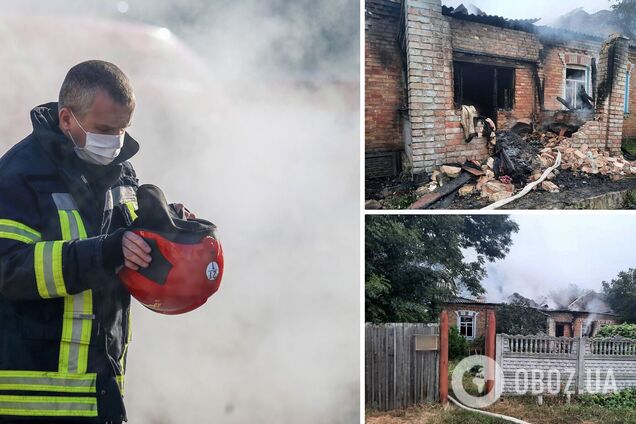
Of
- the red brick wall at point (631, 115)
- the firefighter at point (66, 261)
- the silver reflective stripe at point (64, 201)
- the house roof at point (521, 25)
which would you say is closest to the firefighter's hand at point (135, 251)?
the firefighter at point (66, 261)

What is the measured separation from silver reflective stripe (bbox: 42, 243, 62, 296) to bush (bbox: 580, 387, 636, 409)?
364cm

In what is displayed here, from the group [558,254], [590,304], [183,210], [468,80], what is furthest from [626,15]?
[183,210]

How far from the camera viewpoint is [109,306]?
3.24m

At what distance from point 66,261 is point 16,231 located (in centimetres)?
32

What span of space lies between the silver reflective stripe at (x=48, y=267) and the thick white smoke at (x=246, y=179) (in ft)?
1.85

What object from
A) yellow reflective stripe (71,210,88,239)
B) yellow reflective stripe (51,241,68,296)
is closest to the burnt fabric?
yellow reflective stripe (71,210,88,239)

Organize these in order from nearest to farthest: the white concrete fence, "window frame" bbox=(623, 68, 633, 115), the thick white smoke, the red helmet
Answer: the red helmet
the thick white smoke
the white concrete fence
"window frame" bbox=(623, 68, 633, 115)

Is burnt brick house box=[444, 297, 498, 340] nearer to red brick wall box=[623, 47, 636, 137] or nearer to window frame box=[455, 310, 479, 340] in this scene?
window frame box=[455, 310, 479, 340]

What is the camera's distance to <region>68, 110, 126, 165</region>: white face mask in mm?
3221

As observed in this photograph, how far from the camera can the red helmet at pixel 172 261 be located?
319 cm

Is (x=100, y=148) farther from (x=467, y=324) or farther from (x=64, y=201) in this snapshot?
(x=467, y=324)

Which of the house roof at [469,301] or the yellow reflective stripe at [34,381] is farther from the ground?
the house roof at [469,301]

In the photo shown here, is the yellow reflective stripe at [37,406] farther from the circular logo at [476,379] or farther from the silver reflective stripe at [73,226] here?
the circular logo at [476,379]

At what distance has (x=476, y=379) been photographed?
4.03 m
